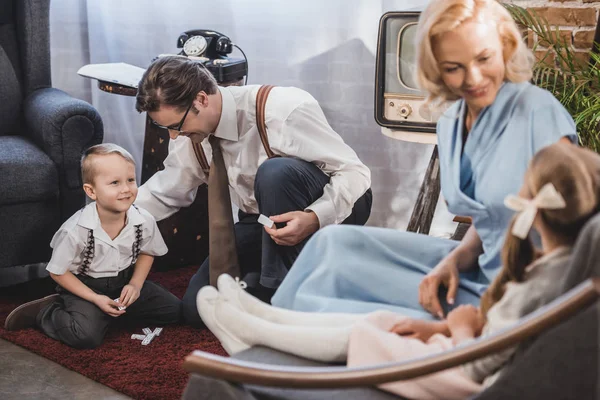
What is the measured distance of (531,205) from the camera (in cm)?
100

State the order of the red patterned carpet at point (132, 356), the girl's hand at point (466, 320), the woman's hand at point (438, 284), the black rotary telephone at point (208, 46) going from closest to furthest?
the girl's hand at point (466, 320), the woman's hand at point (438, 284), the red patterned carpet at point (132, 356), the black rotary telephone at point (208, 46)

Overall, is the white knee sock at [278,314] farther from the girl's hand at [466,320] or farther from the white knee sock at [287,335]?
the girl's hand at [466,320]

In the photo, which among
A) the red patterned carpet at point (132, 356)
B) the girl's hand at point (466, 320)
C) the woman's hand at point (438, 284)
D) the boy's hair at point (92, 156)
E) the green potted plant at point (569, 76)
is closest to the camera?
the girl's hand at point (466, 320)

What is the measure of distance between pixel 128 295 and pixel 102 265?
0.37 feet

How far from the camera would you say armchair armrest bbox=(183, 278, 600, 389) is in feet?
3.08

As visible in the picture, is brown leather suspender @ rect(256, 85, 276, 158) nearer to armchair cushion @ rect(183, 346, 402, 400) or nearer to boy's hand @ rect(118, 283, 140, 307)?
boy's hand @ rect(118, 283, 140, 307)

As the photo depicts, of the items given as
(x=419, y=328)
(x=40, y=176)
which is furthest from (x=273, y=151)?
(x=419, y=328)

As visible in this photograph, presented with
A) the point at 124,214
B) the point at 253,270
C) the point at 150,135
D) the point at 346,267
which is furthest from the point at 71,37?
the point at 346,267

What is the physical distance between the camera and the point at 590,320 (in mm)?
938

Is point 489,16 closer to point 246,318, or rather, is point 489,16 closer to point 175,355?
point 246,318

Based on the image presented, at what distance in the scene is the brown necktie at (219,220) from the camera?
216 cm

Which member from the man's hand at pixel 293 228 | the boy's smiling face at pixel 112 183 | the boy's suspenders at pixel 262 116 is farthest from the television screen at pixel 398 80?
the boy's smiling face at pixel 112 183

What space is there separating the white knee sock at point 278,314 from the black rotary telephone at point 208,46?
1.41 metres

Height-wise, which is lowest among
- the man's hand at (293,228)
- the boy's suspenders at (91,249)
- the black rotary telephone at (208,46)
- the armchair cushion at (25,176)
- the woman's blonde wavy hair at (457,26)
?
the boy's suspenders at (91,249)
